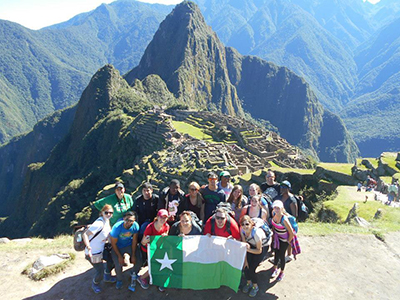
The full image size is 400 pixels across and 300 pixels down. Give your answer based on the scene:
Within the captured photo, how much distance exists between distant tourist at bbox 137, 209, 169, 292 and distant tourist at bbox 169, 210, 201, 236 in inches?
8.3

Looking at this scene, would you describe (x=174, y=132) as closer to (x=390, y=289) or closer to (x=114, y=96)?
(x=390, y=289)

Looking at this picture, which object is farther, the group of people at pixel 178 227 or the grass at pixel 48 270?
the grass at pixel 48 270

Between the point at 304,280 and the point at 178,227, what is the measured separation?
321 cm

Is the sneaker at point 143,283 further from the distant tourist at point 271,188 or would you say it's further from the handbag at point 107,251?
the distant tourist at point 271,188

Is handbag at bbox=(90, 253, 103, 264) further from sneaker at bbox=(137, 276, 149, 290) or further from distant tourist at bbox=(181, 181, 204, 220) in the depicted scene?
distant tourist at bbox=(181, 181, 204, 220)

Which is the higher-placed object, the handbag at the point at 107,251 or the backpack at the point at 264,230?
the backpack at the point at 264,230

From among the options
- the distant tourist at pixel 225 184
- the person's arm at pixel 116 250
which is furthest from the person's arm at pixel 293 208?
the person's arm at pixel 116 250

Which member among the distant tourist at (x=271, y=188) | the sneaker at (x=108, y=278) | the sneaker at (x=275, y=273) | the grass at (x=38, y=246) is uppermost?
the distant tourist at (x=271, y=188)

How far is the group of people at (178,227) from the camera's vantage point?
5.89m

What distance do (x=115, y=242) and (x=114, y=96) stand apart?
88879 mm

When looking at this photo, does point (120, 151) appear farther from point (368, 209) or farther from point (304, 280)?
point (304, 280)

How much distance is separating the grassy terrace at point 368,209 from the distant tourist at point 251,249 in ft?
19.4

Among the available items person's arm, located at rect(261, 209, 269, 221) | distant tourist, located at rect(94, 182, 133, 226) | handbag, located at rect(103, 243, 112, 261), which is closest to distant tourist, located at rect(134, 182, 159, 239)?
distant tourist, located at rect(94, 182, 133, 226)

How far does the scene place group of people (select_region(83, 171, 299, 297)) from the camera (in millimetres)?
5887
